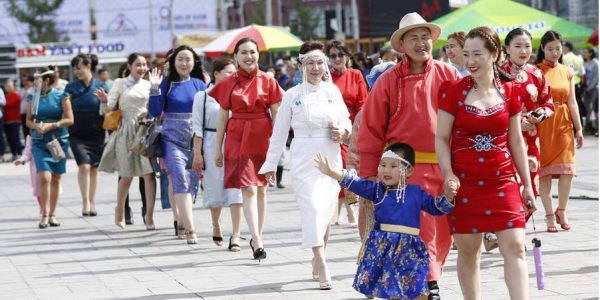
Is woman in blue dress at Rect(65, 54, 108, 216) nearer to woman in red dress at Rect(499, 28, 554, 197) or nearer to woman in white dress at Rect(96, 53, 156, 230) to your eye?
woman in white dress at Rect(96, 53, 156, 230)

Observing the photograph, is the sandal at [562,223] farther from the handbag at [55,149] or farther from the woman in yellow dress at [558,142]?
the handbag at [55,149]

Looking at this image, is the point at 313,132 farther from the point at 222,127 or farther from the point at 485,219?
the point at 485,219

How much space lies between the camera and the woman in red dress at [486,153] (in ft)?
22.5

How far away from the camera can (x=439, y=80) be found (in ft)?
24.4

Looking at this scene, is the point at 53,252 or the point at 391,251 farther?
the point at 53,252

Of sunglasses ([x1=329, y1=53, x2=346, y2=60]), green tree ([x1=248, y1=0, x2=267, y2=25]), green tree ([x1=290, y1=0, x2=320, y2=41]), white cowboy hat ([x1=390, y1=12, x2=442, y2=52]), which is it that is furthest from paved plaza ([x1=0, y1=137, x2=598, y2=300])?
green tree ([x1=248, y1=0, x2=267, y2=25])

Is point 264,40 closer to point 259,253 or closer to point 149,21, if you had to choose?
point 259,253

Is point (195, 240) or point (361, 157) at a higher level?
point (361, 157)

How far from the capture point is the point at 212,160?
38.9ft

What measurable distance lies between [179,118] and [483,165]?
5.70 m

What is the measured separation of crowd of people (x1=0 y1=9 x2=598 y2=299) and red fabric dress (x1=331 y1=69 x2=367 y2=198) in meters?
0.01

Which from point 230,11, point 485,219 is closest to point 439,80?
point 485,219

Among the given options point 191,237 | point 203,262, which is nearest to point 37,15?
point 191,237

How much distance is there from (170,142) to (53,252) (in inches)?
55.7
